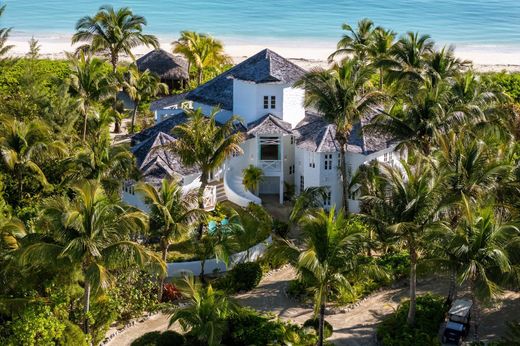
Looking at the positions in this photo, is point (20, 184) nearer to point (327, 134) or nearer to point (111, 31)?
point (327, 134)

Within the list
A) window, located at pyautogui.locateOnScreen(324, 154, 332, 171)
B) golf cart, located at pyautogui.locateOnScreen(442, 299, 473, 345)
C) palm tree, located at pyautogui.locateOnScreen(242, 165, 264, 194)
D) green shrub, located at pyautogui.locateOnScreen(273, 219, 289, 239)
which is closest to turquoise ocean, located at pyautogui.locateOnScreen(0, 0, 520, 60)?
palm tree, located at pyautogui.locateOnScreen(242, 165, 264, 194)

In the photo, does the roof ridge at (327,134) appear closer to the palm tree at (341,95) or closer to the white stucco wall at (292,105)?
the white stucco wall at (292,105)

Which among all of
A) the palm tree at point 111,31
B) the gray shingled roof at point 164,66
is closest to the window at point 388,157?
the palm tree at point 111,31

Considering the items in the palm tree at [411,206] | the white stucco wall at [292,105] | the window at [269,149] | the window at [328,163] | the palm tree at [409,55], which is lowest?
the palm tree at [411,206]

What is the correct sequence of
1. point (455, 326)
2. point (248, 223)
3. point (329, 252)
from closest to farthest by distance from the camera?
1. point (329, 252)
2. point (455, 326)
3. point (248, 223)

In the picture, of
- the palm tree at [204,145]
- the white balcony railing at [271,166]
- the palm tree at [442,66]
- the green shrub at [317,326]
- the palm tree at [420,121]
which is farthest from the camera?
the palm tree at [442,66]

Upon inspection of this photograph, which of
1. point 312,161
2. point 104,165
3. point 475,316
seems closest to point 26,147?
point 104,165

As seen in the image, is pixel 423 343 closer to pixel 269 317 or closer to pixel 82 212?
pixel 269 317

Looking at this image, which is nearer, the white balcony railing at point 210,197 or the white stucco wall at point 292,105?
the white balcony railing at point 210,197
